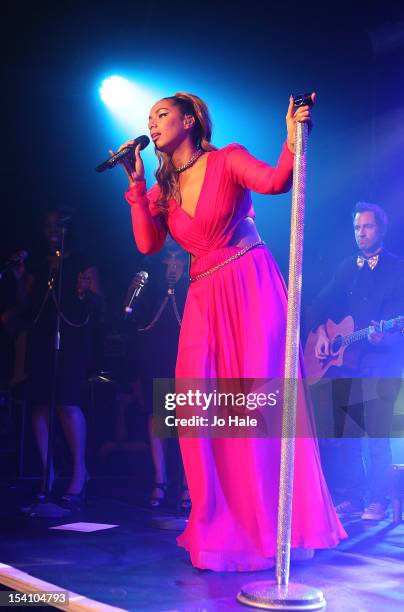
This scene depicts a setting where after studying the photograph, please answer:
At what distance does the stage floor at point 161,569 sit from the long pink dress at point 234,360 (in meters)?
0.12

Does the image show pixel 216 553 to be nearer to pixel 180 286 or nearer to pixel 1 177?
pixel 180 286

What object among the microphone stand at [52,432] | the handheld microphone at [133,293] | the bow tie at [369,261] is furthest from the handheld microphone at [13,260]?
the bow tie at [369,261]

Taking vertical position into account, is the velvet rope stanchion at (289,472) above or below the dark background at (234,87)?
below

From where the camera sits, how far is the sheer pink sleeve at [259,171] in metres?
2.44

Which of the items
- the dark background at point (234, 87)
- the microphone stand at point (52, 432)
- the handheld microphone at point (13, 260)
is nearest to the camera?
the microphone stand at point (52, 432)

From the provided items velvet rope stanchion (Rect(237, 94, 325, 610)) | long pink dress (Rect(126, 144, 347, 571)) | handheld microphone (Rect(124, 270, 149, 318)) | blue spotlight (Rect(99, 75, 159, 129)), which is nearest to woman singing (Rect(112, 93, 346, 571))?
long pink dress (Rect(126, 144, 347, 571))

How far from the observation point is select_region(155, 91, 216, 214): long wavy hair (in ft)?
9.80

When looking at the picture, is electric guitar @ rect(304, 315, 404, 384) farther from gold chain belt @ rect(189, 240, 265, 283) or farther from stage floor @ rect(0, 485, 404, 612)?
gold chain belt @ rect(189, 240, 265, 283)

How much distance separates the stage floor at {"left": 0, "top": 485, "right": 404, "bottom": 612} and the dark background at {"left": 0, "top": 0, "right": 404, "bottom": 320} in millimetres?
3030

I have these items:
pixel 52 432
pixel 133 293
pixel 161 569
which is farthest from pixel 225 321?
pixel 52 432

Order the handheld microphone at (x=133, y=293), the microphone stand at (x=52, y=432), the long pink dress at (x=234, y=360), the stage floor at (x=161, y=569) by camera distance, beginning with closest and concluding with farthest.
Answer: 1. the stage floor at (x=161, y=569)
2. the long pink dress at (x=234, y=360)
3. the microphone stand at (x=52, y=432)
4. the handheld microphone at (x=133, y=293)

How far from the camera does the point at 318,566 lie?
268cm

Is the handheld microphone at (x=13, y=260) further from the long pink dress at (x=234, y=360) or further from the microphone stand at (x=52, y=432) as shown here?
the long pink dress at (x=234, y=360)

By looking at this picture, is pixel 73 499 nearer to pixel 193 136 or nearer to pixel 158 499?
pixel 158 499
